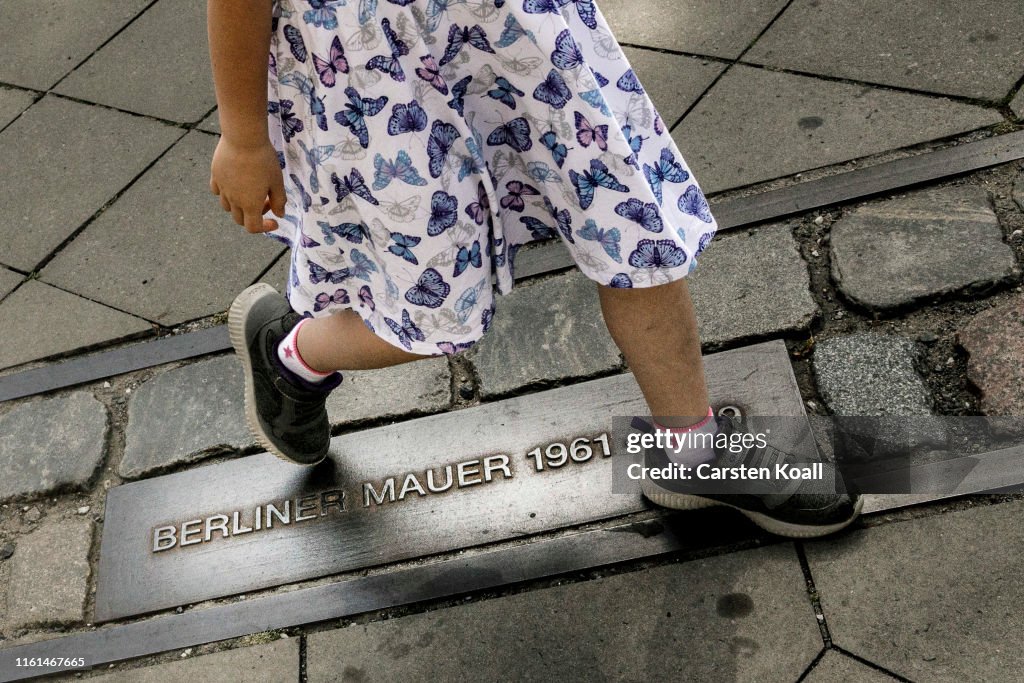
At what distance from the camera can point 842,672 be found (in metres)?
1.67

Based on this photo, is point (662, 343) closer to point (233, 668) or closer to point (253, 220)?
point (253, 220)

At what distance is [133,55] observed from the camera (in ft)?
11.8

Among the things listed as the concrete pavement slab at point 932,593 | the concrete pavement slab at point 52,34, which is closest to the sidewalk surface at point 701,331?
the concrete pavement slab at point 932,593

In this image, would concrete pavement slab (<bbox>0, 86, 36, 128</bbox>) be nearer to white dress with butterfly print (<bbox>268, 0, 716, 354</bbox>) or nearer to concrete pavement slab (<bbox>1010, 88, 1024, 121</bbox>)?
white dress with butterfly print (<bbox>268, 0, 716, 354</bbox>)

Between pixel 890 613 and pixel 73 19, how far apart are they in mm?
3724

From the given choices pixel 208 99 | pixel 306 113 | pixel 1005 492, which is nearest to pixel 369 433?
pixel 306 113

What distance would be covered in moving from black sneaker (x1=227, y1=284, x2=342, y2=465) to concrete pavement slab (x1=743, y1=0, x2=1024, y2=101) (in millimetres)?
1650

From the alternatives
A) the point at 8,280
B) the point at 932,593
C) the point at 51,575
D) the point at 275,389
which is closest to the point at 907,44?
the point at 932,593

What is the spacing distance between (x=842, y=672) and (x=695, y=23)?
83.4 inches

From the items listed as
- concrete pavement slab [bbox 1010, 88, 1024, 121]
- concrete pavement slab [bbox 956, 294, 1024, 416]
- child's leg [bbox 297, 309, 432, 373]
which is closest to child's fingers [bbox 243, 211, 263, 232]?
child's leg [bbox 297, 309, 432, 373]

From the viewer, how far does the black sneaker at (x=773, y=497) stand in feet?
5.97

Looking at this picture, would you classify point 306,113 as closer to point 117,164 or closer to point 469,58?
point 469,58

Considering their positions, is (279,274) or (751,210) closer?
(751,210)

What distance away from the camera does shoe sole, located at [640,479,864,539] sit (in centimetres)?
183
